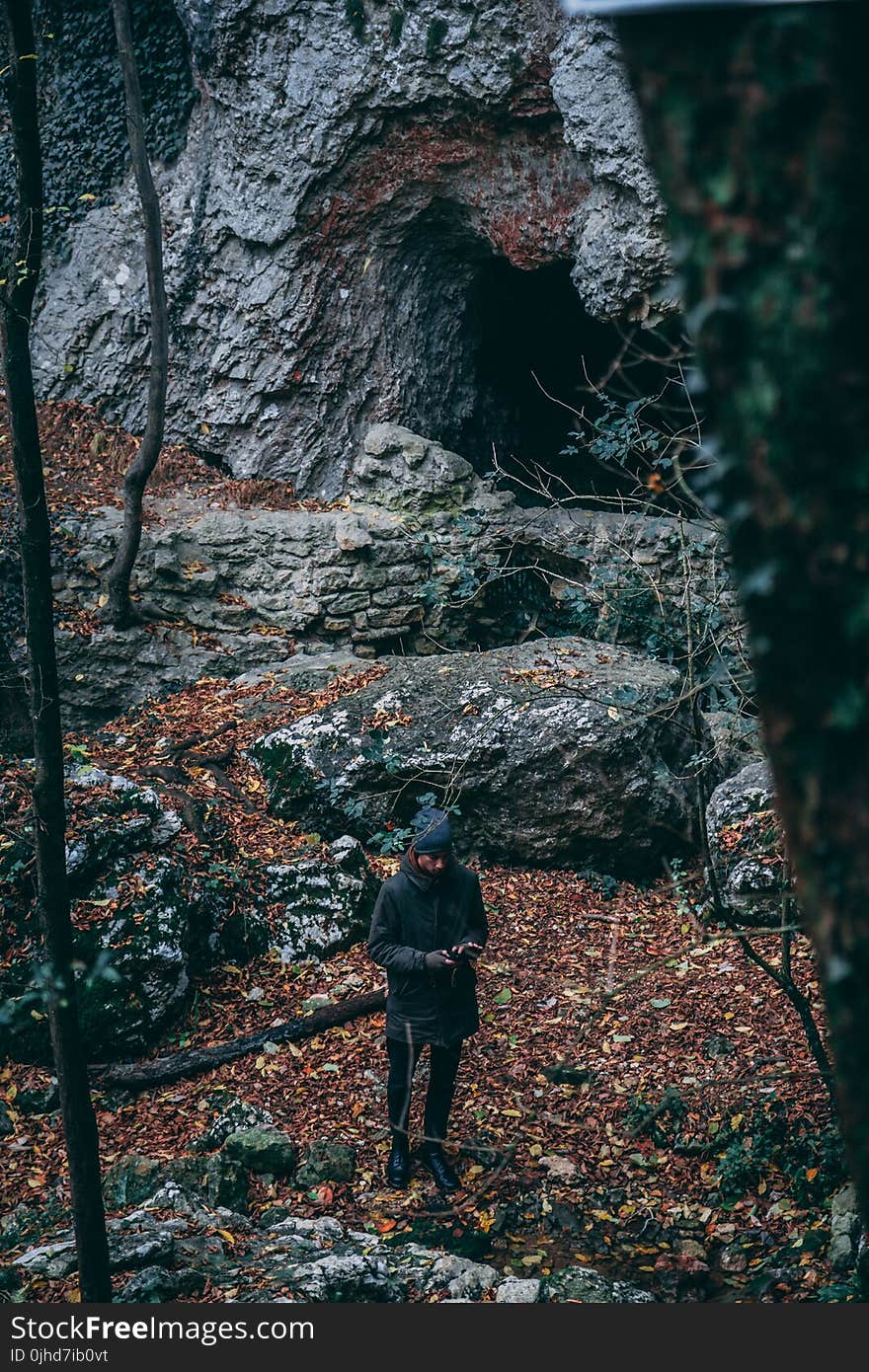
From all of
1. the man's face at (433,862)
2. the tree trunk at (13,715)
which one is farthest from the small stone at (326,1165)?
the tree trunk at (13,715)

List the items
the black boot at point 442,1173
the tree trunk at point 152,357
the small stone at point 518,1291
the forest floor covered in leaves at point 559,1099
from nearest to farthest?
the small stone at point 518,1291, the forest floor covered in leaves at point 559,1099, the black boot at point 442,1173, the tree trunk at point 152,357

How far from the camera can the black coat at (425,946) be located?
15.5ft

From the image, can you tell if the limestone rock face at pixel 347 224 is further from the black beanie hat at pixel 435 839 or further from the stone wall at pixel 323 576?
the black beanie hat at pixel 435 839

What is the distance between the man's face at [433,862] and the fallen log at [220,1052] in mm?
1839

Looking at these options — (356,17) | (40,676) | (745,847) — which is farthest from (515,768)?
(356,17)

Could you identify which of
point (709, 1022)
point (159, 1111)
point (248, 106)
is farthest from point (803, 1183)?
point (248, 106)

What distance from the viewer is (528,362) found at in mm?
12922

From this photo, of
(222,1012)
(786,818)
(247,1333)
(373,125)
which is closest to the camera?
(786,818)

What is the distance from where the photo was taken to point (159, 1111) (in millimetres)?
5531

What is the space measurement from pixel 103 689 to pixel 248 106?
6.66 m

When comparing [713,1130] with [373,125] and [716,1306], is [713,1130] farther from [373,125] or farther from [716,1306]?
[373,125]

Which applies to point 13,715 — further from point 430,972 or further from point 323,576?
point 430,972

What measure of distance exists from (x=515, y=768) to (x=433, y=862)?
278 cm

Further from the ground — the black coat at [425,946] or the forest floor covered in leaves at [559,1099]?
the black coat at [425,946]
